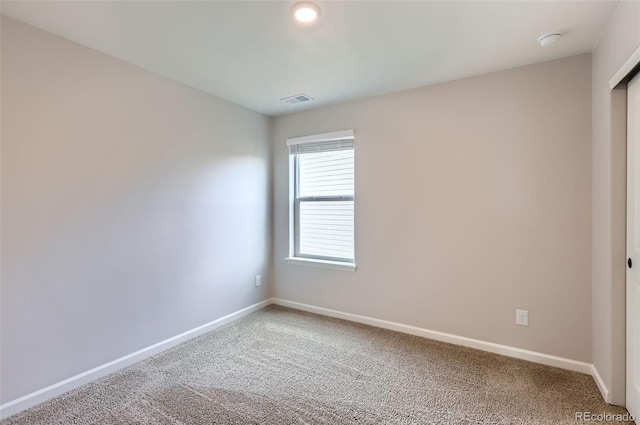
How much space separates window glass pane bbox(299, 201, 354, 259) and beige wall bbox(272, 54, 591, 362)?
19 centimetres

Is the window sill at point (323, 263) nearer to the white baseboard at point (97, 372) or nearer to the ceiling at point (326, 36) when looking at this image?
the white baseboard at point (97, 372)

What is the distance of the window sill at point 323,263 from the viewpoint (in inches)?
133

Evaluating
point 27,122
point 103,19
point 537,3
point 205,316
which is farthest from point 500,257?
point 27,122

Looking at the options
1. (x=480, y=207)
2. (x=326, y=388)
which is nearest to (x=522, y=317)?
(x=480, y=207)

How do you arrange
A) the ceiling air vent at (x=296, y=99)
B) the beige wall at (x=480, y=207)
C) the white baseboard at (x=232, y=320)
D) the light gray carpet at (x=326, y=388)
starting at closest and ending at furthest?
the light gray carpet at (x=326, y=388), the white baseboard at (x=232, y=320), the beige wall at (x=480, y=207), the ceiling air vent at (x=296, y=99)

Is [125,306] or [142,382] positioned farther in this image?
[125,306]

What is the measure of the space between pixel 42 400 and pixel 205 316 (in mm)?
1302

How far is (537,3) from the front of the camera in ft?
5.67

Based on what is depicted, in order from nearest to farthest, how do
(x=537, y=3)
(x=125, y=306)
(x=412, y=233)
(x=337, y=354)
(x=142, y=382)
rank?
(x=537, y=3) < (x=142, y=382) < (x=125, y=306) < (x=337, y=354) < (x=412, y=233)

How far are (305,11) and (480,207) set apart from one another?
2.06 meters

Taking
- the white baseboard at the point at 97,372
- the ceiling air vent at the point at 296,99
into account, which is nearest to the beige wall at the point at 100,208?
the white baseboard at the point at 97,372

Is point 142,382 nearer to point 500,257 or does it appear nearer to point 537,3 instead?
point 500,257

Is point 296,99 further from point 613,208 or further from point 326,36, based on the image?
point 613,208

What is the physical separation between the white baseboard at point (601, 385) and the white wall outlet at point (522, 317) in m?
0.47
